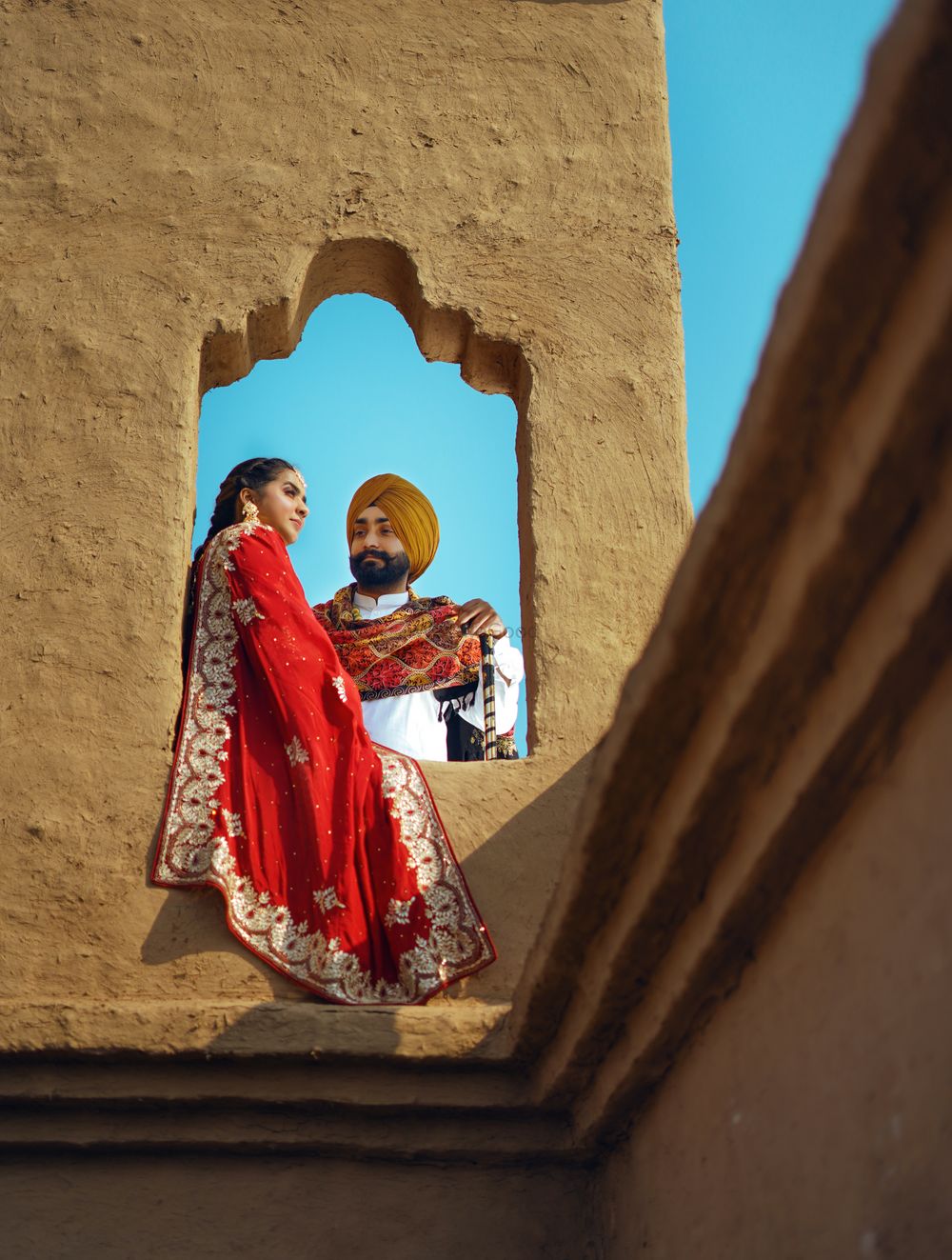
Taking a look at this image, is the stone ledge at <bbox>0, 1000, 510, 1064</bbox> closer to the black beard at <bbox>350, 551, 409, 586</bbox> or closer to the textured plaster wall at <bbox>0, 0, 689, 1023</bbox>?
the textured plaster wall at <bbox>0, 0, 689, 1023</bbox>

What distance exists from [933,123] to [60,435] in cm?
305

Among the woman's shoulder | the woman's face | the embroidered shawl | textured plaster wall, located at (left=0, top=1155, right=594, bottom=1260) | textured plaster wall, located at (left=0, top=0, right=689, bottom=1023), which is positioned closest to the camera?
textured plaster wall, located at (left=0, top=1155, right=594, bottom=1260)

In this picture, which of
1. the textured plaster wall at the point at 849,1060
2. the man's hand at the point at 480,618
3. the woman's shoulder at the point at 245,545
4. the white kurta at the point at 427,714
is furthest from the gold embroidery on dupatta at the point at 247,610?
the textured plaster wall at the point at 849,1060

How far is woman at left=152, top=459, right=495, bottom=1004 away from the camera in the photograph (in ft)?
11.2

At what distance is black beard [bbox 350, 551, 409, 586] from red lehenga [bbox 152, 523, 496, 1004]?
1567mm

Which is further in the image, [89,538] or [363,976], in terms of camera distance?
[89,538]

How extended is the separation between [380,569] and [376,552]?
0.24ft

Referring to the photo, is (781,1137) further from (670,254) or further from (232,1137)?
(670,254)

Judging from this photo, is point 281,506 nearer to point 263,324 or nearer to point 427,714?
point 263,324

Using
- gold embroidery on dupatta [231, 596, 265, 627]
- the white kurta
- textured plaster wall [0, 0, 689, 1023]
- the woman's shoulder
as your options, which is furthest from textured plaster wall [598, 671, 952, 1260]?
the white kurta

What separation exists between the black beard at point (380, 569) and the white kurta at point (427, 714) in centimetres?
61

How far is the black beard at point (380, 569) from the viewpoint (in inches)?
217

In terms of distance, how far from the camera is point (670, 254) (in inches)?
174

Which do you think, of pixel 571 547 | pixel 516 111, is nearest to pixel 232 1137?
pixel 571 547
